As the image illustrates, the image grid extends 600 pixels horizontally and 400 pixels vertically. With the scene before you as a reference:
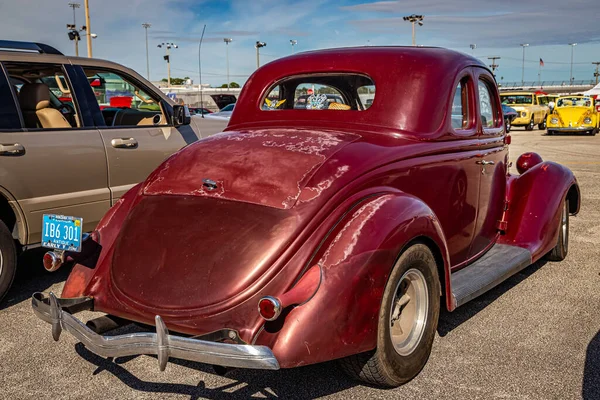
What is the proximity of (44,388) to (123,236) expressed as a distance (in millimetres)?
Result: 932

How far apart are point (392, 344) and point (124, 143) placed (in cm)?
351

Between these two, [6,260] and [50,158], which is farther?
[50,158]

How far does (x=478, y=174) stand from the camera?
14.9ft

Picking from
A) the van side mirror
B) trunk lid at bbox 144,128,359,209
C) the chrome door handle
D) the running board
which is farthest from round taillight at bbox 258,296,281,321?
the van side mirror

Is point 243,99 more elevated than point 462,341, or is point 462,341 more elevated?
point 243,99

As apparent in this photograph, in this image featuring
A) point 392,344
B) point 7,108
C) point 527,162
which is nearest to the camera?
point 392,344

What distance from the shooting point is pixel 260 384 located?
3.46 metres

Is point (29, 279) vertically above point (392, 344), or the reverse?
point (392, 344)

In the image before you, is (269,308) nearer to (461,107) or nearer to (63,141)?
(461,107)

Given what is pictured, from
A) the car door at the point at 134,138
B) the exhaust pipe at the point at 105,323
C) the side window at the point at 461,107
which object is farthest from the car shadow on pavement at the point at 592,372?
the car door at the point at 134,138

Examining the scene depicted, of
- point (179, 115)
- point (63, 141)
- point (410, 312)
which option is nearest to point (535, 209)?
point (410, 312)

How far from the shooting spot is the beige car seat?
5512 mm

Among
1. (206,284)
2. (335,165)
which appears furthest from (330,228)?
(206,284)

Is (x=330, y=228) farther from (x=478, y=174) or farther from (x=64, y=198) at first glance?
(x=64, y=198)
